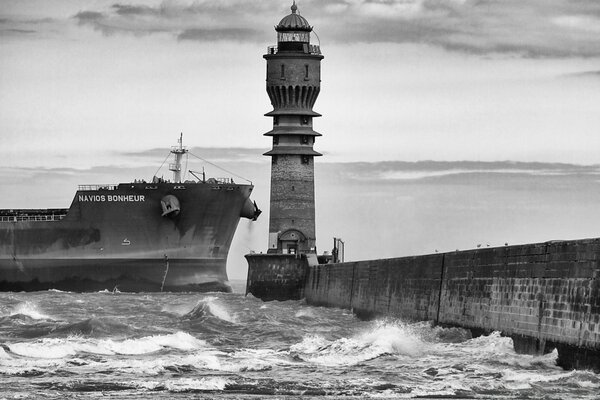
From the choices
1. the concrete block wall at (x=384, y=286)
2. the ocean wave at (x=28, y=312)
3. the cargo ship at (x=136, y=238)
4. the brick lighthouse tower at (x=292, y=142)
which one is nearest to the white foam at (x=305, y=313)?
the concrete block wall at (x=384, y=286)

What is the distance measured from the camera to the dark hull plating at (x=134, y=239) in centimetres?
6619

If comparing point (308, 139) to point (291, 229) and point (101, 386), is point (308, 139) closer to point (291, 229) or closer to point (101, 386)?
point (291, 229)

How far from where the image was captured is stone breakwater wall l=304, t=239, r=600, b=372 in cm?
2200

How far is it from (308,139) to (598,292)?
1486 inches

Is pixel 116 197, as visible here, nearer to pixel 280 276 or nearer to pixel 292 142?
pixel 292 142

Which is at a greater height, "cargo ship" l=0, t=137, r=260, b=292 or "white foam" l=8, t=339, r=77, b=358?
"cargo ship" l=0, t=137, r=260, b=292

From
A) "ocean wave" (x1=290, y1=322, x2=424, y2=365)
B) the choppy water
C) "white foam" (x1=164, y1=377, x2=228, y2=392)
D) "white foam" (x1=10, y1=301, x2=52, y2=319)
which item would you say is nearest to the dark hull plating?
"white foam" (x1=10, y1=301, x2=52, y2=319)

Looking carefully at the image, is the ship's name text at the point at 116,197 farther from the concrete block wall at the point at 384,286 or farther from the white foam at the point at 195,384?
the white foam at the point at 195,384

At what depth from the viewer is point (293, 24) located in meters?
59.3

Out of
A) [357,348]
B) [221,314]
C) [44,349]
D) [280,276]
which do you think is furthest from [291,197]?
[44,349]

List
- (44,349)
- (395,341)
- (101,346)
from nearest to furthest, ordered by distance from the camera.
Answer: (44,349)
(395,341)
(101,346)

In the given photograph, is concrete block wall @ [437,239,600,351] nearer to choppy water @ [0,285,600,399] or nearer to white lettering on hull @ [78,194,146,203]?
choppy water @ [0,285,600,399]

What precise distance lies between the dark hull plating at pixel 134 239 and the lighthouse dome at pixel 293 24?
10.4m

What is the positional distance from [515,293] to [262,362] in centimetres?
521
